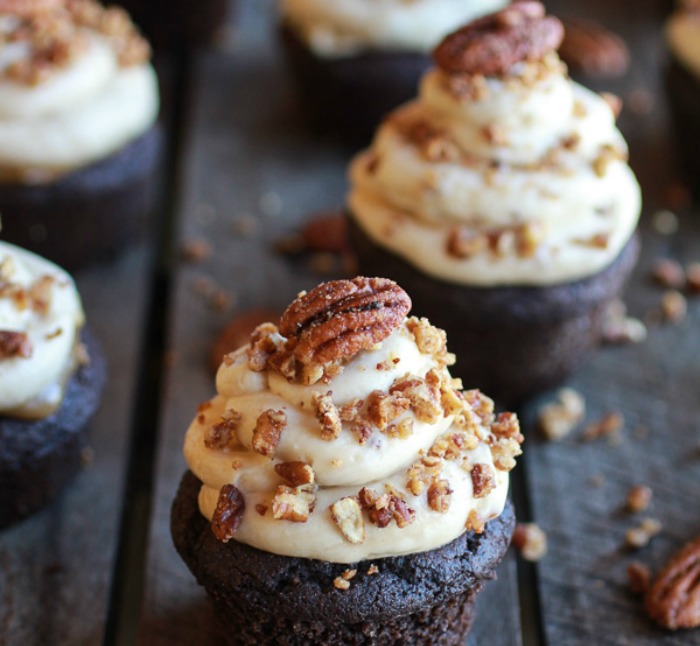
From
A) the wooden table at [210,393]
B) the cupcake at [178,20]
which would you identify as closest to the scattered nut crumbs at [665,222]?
the wooden table at [210,393]

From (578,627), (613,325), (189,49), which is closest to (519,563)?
(578,627)

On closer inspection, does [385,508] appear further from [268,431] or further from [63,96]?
[63,96]

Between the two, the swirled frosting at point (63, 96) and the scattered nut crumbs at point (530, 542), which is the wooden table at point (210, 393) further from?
the swirled frosting at point (63, 96)

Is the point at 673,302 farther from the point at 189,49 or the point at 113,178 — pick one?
the point at 189,49

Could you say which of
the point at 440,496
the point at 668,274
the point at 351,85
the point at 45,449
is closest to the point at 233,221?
the point at 351,85

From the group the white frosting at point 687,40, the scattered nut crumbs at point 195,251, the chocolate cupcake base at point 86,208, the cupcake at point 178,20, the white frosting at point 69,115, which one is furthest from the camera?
the cupcake at point 178,20

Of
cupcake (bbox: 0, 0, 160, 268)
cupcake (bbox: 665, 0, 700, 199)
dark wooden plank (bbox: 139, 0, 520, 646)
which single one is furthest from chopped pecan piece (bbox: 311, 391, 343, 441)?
cupcake (bbox: 665, 0, 700, 199)
